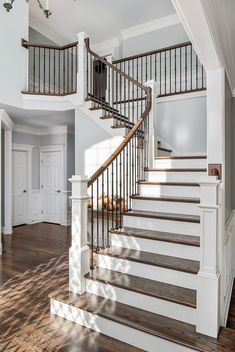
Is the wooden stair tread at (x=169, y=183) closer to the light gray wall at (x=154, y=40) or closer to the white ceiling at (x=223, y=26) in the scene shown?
the white ceiling at (x=223, y=26)

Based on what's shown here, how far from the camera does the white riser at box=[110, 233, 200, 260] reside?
243 centimetres

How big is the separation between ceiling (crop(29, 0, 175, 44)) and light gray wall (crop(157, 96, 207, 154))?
2400mm

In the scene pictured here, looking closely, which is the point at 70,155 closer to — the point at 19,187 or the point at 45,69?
the point at 19,187

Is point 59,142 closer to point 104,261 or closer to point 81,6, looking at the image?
point 81,6

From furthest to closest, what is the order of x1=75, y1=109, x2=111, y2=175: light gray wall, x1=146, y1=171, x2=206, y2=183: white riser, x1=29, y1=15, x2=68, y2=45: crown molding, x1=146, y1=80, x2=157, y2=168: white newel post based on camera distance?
x1=29, y1=15, x2=68, y2=45: crown molding < x1=75, y1=109, x2=111, y2=175: light gray wall < x1=146, y1=80, x2=157, y2=168: white newel post < x1=146, y1=171, x2=206, y2=183: white riser

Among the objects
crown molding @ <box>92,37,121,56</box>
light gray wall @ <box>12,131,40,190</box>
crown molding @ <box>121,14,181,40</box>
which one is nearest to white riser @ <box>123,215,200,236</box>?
light gray wall @ <box>12,131,40,190</box>

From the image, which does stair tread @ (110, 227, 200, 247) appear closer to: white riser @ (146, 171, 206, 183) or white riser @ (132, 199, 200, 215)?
Result: white riser @ (132, 199, 200, 215)

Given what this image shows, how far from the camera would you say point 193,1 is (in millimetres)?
1486

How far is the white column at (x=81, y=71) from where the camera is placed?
14.9ft

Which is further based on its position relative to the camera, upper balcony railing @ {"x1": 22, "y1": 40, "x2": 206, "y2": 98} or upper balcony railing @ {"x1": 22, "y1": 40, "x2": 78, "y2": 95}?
upper balcony railing @ {"x1": 22, "y1": 40, "x2": 206, "y2": 98}

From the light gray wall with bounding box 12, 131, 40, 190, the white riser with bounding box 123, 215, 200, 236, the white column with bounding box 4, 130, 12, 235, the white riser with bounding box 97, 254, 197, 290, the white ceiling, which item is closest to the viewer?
the white ceiling

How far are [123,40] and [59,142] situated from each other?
3.22 meters

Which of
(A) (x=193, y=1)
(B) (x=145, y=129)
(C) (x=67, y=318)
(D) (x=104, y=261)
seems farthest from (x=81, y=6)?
(C) (x=67, y=318)

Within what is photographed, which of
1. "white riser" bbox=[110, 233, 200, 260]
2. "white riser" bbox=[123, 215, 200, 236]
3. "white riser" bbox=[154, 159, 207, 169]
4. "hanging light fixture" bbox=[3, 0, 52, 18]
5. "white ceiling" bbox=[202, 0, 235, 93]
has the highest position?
"hanging light fixture" bbox=[3, 0, 52, 18]
